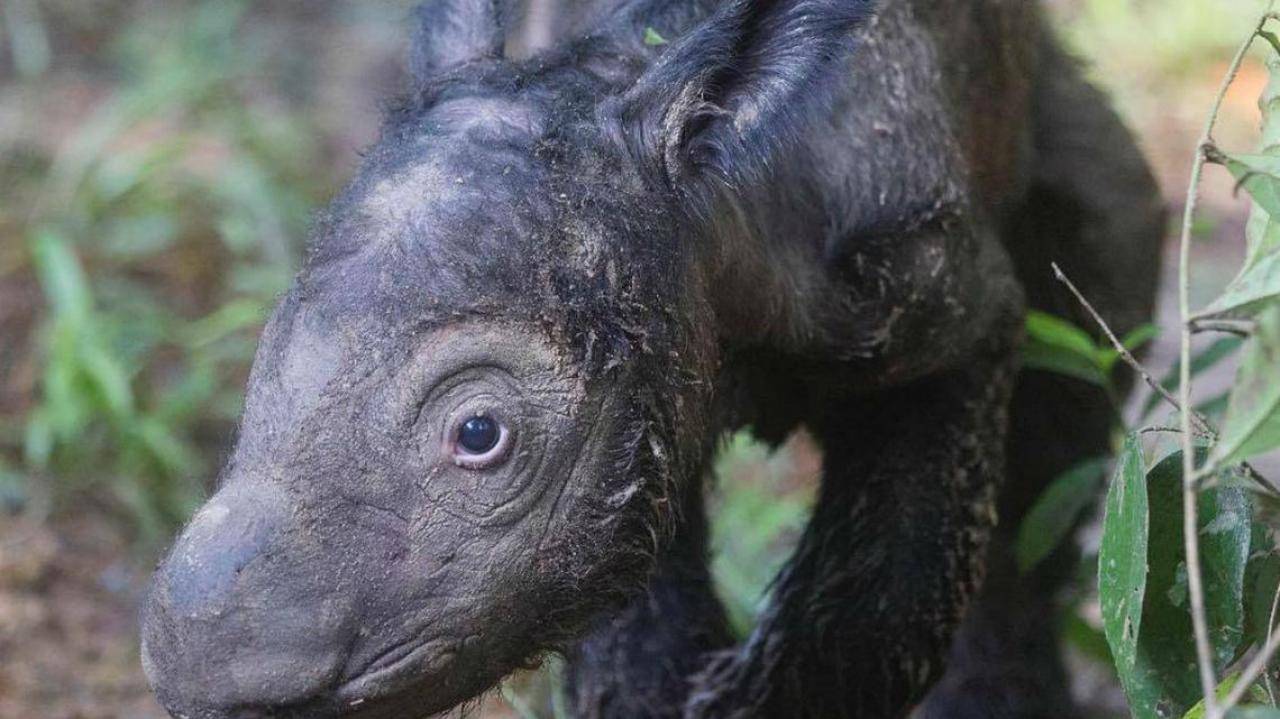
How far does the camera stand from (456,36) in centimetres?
409

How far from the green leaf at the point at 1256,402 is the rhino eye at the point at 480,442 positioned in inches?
49.0

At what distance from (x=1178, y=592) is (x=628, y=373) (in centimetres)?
108

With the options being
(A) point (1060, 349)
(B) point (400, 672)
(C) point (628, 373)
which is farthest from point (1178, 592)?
(A) point (1060, 349)

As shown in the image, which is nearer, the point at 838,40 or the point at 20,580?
the point at 838,40

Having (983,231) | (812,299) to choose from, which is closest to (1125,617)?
(812,299)

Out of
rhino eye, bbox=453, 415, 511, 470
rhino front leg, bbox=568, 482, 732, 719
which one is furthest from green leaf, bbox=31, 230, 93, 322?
rhino eye, bbox=453, 415, 511, 470

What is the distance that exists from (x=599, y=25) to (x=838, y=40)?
2.69ft

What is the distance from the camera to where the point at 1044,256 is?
5.51m

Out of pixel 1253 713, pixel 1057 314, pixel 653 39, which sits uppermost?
pixel 653 39

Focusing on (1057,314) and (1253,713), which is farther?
(1057,314)

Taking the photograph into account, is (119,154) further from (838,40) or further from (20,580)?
(838,40)

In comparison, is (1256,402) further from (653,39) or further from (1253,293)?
(653,39)

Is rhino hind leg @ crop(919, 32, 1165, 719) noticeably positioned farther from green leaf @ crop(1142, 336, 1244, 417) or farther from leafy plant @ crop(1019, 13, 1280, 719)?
leafy plant @ crop(1019, 13, 1280, 719)

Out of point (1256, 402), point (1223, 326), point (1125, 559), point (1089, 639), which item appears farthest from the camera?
point (1089, 639)
